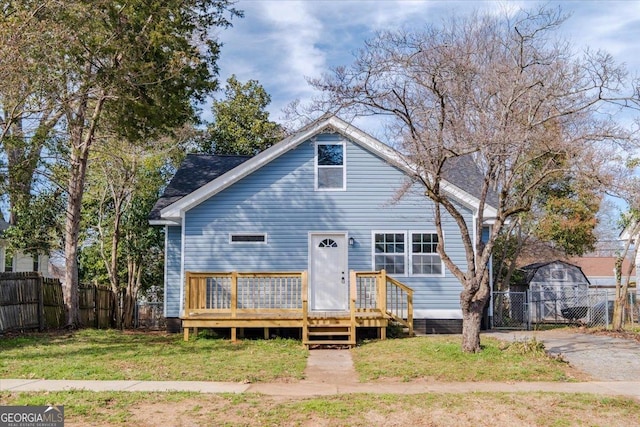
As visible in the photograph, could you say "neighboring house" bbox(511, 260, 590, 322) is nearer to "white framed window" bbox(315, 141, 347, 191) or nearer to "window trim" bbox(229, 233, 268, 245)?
"white framed window" bbox(315, 141, 347, 191)

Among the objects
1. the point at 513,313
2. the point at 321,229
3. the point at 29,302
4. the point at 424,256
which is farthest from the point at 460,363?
the point at 29,302

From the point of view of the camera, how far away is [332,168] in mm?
16234

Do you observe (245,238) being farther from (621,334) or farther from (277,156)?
(621,334)

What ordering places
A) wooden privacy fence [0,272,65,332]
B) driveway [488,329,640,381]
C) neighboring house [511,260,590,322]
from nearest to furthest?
driveway [488,329,640,381]
wooden privacy fence [0,272,65,332]
neighboring house [511,260,590,322]

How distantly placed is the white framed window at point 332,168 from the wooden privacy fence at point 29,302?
7438mm

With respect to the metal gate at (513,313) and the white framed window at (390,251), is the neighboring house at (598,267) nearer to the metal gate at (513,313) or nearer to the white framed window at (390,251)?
the metal gate at (513,313)

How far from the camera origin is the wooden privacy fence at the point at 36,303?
14.3 m

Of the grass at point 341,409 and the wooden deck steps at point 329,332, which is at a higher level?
the wooden deck steps at point 329,332

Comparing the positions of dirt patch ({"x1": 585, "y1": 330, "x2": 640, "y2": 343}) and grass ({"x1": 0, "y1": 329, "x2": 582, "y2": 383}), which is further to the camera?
dirt patch ({"x1": 585, "y1": 330, "x2": 640, "y2": 343})

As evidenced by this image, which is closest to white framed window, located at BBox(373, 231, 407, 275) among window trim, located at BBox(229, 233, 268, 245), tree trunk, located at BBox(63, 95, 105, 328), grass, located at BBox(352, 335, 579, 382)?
window trim, located at BBox(229, 233, 268, 245)

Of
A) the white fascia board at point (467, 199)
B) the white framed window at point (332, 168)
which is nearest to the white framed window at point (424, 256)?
the white fascia board at point (467, 199)

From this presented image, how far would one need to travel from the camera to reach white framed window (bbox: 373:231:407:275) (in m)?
15.8

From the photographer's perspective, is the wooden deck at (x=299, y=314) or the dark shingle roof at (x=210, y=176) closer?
the wooden deck at (x=299, y=314)

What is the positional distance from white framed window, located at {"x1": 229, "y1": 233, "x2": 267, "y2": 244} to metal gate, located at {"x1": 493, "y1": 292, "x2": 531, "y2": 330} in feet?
22.0
